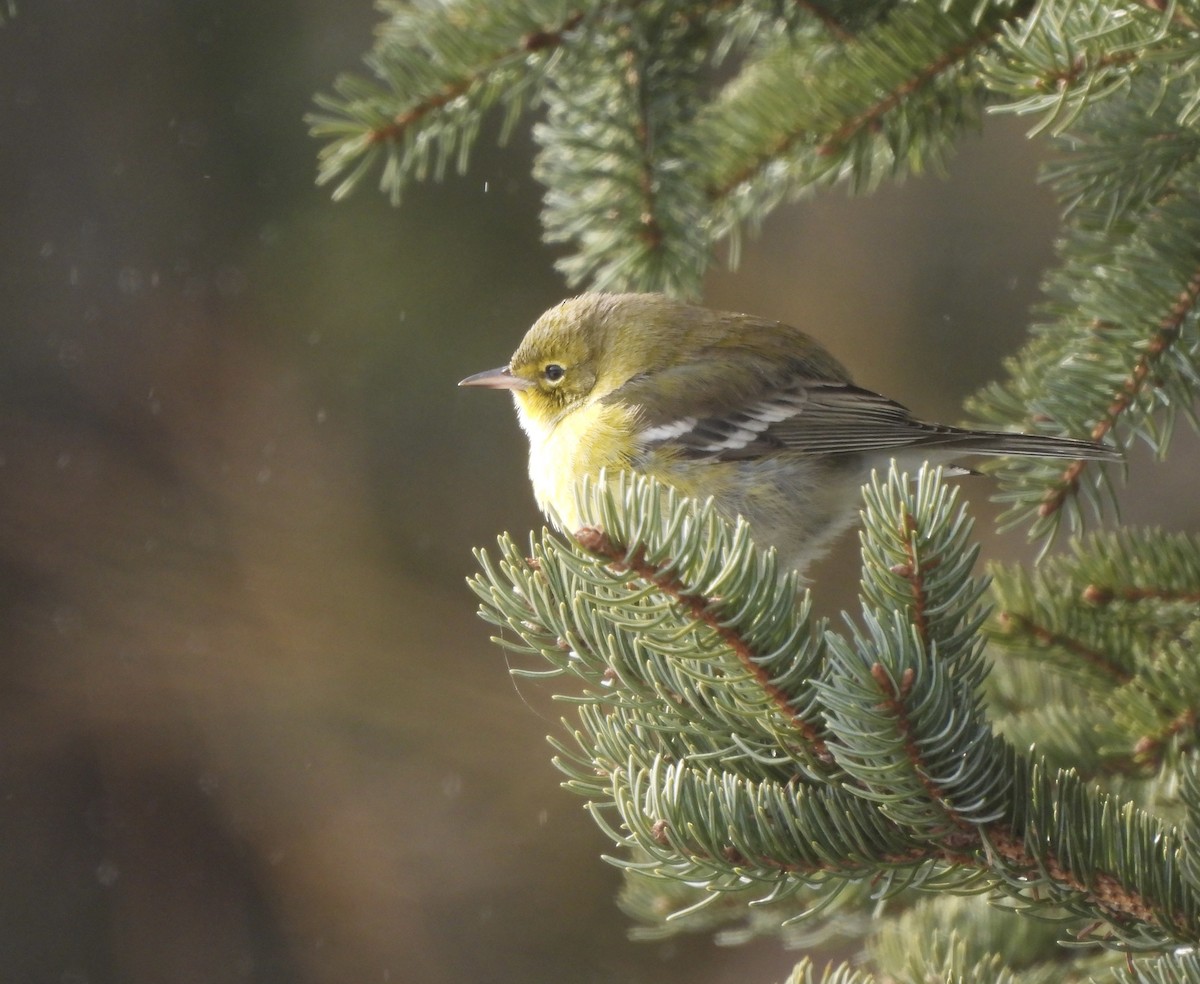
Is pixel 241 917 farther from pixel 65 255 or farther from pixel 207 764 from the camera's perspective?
pixel 65 255

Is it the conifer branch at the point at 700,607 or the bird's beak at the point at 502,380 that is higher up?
the bird's beak at the point at 502,380

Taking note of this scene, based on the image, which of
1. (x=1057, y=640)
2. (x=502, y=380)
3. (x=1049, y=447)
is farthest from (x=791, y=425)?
(x=1057, y=640)

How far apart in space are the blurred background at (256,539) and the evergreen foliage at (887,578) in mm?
2267

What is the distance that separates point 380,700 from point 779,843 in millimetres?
4005

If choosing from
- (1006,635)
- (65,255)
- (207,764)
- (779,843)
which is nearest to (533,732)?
(207,764)

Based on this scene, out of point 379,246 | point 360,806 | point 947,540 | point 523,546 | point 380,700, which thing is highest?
point 379,246

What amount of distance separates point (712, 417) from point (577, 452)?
373 millimetres

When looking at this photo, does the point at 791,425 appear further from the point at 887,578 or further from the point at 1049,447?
the point at 887,578

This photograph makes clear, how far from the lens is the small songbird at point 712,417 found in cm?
328

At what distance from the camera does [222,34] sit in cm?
500

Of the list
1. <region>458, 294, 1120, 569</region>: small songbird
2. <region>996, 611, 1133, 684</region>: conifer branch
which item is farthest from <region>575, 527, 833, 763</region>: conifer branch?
<region>458, 294, 1120, 569</region>: small songbird

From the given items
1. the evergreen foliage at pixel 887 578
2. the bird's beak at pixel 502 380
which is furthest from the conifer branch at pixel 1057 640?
the bird's beak at pixel 502 380

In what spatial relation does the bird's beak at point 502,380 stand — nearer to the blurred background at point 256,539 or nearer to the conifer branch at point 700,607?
the blurred background at point 256,539

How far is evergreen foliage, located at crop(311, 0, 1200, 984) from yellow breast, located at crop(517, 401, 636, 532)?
1.30 ft
